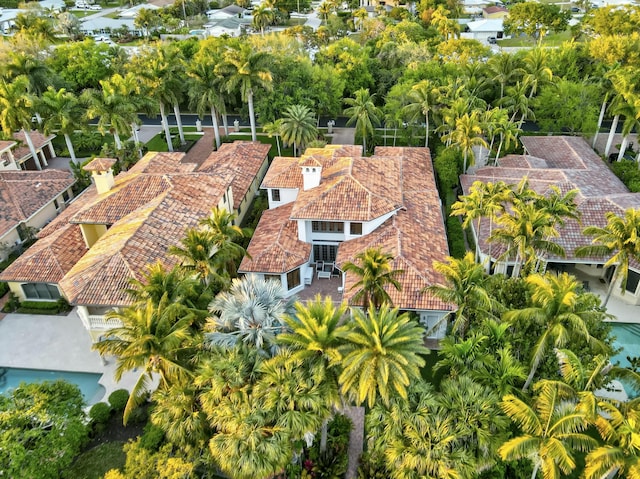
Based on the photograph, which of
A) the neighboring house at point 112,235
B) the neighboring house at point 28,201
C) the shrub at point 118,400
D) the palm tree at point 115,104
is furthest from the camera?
the palm tree at point 115,104

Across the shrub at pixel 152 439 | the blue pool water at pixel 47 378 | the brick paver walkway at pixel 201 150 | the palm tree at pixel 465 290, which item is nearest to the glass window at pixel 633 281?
the palm tree at pixel 465 290

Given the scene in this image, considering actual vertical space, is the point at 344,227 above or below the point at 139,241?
below

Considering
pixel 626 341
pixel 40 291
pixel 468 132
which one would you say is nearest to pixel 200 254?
pixel 40 291

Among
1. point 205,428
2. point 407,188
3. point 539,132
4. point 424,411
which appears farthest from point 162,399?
point 539,132

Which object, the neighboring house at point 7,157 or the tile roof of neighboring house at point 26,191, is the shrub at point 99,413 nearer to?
the tile roof of neighboring house at point 26,191

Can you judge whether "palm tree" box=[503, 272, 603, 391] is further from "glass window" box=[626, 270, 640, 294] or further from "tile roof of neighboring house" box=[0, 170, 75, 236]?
"tile roof of neighboring house" box=[0, 170, 75, 236]

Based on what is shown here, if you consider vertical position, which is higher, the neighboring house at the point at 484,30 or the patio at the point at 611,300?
the neighboring house at the point at 484,30

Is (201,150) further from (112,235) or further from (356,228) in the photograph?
(356,228)
